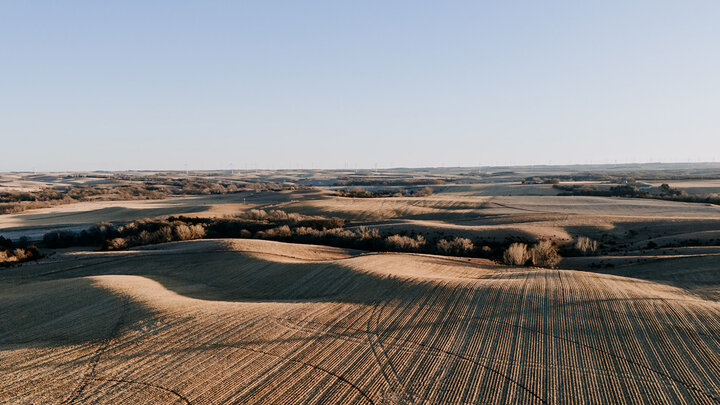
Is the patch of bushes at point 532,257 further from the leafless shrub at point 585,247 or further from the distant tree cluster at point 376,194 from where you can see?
the distant tree cluster at point 376,194

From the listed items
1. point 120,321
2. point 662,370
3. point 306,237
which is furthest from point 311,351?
point 306,237

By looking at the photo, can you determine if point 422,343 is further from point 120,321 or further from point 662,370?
point 120,321

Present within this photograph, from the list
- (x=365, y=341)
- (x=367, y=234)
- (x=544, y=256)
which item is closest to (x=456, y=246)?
(x=544, y=256)

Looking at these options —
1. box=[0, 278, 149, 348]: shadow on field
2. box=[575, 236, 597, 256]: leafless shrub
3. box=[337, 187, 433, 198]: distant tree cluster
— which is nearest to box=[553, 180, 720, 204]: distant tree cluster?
box=[337, 187, 433, 198]: distant tree cluster

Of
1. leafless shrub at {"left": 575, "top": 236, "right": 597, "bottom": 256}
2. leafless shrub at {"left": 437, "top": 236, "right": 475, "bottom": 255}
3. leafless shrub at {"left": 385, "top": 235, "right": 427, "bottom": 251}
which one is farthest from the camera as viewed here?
leafless shrub at {"left": 385, "top": 235, "right": 427, "bottom": 251}

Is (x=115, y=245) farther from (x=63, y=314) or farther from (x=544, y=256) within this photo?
(x=544, y=256)

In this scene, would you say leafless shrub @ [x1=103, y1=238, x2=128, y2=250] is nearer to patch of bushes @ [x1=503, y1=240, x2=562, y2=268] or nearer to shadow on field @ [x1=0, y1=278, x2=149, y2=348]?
shadow on field @ [x1=0, y1=278, x2=149, y2=348]
